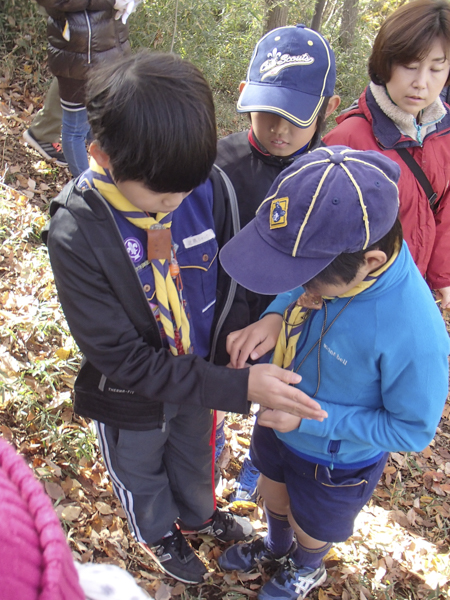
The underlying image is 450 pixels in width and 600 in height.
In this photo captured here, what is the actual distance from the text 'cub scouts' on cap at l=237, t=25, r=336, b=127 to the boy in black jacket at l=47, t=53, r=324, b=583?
0.50m

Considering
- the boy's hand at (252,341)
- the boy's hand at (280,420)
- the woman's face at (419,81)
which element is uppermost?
the woman's face at (419,81)

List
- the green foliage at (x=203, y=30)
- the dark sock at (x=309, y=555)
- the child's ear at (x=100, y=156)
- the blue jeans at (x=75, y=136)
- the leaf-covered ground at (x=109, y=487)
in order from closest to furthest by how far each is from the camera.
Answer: the child's ear at (x=100, y=156) < the dark sock at (x=309, y=555) < the leaf-covered ground at (x=109, y=487) < the blue jeans at (x=75, y=136) < the green foliage at (x=203, y=30)

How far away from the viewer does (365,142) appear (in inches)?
94.0

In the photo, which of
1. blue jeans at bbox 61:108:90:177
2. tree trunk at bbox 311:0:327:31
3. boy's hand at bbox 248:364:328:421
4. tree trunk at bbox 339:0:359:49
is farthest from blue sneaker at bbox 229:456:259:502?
tree trunk at bbox 339:0:359:49

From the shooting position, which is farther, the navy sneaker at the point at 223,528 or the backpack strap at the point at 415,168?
the navy sneaker at the point at 223,528

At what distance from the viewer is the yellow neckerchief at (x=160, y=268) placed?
150 cm

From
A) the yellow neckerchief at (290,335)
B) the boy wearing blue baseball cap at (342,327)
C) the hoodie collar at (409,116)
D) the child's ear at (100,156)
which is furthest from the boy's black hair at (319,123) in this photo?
the child's ear at (100,156)

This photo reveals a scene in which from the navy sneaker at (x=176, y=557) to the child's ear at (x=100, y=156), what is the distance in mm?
1844

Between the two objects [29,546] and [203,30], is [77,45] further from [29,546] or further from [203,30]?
[29,546]

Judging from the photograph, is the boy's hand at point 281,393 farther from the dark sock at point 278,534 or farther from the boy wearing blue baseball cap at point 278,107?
the dark sock at point 278,534

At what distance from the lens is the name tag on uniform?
69.3 inches

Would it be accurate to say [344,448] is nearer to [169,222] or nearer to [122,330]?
[122,330]

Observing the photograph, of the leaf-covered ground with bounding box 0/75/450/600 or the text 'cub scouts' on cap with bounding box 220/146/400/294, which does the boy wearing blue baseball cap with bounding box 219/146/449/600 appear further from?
the leaf-covered ground with bounding box 0/75/450/600

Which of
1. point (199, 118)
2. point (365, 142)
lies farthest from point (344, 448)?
point (365, 142)
